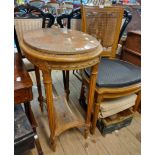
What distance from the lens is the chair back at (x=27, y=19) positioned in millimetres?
1367

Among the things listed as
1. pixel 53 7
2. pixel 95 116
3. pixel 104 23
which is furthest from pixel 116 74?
pixel 53 7

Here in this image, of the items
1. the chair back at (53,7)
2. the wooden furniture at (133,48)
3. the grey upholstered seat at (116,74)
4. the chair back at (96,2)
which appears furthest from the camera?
the chair back at (96,2)

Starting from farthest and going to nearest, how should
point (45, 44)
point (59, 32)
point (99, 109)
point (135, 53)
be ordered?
point (135, 53)
point (99, 109)
point (59, 32)
point (45, 44)

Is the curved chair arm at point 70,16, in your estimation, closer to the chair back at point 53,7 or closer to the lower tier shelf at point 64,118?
the chair back at point 53,7

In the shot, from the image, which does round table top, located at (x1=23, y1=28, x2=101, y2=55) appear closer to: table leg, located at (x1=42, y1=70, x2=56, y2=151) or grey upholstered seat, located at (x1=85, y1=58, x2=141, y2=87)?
table leg, located at (x1=42, y1=70, x2=56, y2=151)

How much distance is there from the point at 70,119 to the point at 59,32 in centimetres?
76

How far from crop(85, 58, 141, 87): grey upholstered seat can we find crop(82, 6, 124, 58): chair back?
0.84ft

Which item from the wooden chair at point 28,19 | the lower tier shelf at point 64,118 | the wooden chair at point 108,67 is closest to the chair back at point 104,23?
the wooden chair at point 108,67

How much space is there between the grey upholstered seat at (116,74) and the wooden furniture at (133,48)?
0.93ft

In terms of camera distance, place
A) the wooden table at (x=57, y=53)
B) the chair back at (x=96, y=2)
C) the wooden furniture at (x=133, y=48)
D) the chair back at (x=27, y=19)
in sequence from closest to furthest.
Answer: the wooden table at (x=57, y=53) < the chair back at (x=27, y=19) < the wooden furniture at (x=133, y=48) < the chair back at (x=96, y=2)

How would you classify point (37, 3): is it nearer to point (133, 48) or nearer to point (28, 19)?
point (28, 19)
